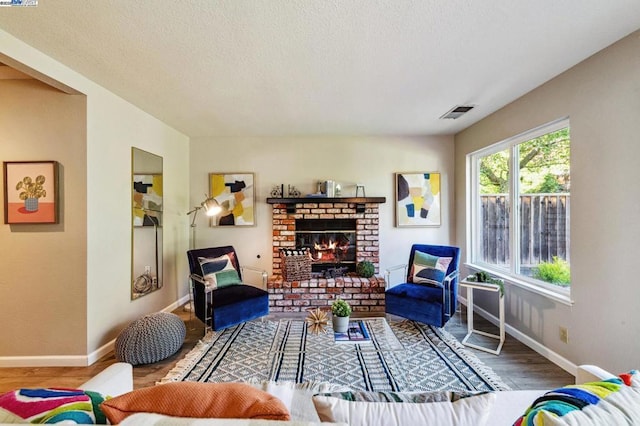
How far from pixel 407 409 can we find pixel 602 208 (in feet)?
7.73

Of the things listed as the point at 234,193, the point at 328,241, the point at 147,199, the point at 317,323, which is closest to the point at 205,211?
the point at 234,193

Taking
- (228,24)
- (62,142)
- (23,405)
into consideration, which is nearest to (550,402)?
(23,405)

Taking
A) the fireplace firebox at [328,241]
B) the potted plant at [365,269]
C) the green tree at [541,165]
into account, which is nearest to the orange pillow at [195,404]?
the green tree at [541,165]

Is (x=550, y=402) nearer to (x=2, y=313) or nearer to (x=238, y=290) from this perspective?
(x=238, y=290)

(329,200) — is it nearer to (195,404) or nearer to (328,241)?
(328,241)

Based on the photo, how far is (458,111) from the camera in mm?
3457

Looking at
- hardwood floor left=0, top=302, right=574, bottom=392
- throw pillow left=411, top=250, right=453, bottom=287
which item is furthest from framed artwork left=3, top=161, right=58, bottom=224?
throw pillow left=411, top=250, right=453, bottom=287

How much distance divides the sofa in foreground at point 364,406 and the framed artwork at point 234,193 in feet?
12.4

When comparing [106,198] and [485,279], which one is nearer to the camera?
[106,198]

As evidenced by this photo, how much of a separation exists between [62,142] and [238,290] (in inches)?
84.2

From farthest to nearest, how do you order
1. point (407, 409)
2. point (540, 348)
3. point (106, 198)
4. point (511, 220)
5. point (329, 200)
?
point (329, 200) < point (511, 220) < point (106, 198) < point (540, 348) < point (407, 409)

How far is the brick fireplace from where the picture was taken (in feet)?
13.3

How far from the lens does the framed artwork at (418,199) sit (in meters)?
4.55

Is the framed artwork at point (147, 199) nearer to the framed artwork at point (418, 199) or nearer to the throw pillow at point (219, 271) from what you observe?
the throw pillow at point (219, 271)
